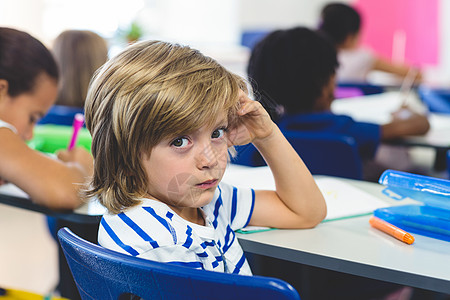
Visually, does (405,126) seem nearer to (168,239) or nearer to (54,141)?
(54,141)

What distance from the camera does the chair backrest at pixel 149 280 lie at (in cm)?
61

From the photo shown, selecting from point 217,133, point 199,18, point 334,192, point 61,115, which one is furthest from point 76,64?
point 199,18

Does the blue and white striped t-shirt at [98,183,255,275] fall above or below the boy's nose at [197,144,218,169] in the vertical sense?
below

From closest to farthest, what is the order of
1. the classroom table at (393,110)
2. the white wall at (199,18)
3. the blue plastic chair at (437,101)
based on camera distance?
the classroom table at (393,110), the blue plastic chair at (437,101), the white wall at (199,18)

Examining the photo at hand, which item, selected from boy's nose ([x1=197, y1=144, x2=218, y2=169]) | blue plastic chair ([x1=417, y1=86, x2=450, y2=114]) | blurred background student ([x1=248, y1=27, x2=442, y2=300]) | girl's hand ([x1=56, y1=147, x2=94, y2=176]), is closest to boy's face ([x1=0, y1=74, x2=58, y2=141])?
girl's hand ([x1=56, y1=147, x2=94, y2=176])

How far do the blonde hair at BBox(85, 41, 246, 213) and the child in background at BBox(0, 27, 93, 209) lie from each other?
36cm

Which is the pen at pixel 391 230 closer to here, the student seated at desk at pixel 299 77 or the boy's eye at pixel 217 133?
the boy's eye at pixel 217 133

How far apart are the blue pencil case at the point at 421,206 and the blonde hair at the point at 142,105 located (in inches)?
14.0

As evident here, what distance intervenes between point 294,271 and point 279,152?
667 millimetres

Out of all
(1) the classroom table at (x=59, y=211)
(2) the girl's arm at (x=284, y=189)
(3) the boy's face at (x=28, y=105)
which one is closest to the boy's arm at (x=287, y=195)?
(2) the girl's arm at (x=284, y=189)

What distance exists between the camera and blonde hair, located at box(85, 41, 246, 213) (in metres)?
0.84

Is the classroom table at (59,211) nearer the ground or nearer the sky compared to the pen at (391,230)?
nearer the ground

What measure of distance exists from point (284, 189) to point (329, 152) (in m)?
0.56

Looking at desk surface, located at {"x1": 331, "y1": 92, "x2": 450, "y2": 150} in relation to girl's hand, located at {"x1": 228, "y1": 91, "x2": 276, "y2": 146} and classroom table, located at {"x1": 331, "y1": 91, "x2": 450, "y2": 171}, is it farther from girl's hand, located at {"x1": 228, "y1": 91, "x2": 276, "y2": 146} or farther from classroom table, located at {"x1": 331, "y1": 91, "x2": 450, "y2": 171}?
girl's hand, located at {"x1": 228, "y1": 91, "x2": 276, "y2": 146}
